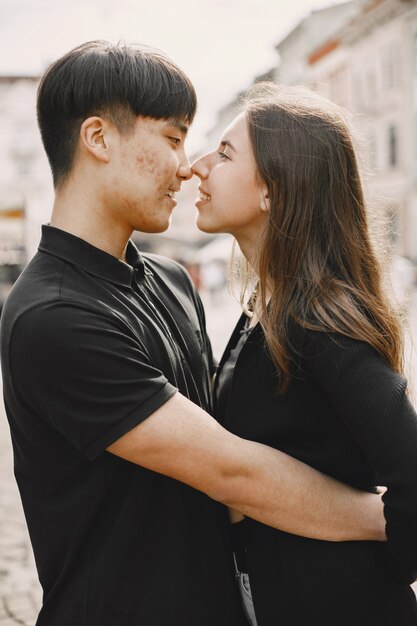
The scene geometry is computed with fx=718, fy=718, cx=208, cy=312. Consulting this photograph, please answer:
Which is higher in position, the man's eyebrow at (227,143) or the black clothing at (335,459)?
the man's eyebrow at (227,143)

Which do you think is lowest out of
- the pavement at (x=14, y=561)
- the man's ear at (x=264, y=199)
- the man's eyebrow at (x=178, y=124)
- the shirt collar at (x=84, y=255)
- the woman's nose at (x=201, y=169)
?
the pavement at (x=14, y=561)

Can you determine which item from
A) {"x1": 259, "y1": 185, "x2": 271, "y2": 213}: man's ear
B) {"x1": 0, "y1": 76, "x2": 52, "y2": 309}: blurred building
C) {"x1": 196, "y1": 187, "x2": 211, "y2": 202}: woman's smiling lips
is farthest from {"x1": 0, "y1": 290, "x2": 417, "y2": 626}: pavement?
{"x1": 0, "y1": 76, "x2": 52, "y2": 309}: blurred building

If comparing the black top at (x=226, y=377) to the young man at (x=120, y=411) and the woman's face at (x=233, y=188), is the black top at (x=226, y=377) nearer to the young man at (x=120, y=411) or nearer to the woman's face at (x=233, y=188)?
the young man at (x=120, y=411)

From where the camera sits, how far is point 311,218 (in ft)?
6.89

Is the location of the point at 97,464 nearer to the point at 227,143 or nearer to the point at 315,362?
Answer: the point at 315,362

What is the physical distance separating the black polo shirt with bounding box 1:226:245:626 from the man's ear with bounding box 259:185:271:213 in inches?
19.8

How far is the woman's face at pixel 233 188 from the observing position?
2.22 m

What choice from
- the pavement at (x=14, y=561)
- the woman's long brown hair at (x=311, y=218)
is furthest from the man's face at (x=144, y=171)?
the pavement at (x=14, y=561)

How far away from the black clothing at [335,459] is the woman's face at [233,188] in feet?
1.52

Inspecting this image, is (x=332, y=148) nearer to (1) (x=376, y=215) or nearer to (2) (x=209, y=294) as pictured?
(1) (x=376, y=215)

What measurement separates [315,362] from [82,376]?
576 millimetres

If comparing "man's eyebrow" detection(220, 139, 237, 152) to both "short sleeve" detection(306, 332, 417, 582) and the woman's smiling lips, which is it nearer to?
the woman's smiling lips

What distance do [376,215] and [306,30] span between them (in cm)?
4287

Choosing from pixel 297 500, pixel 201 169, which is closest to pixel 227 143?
pixel 201 169
